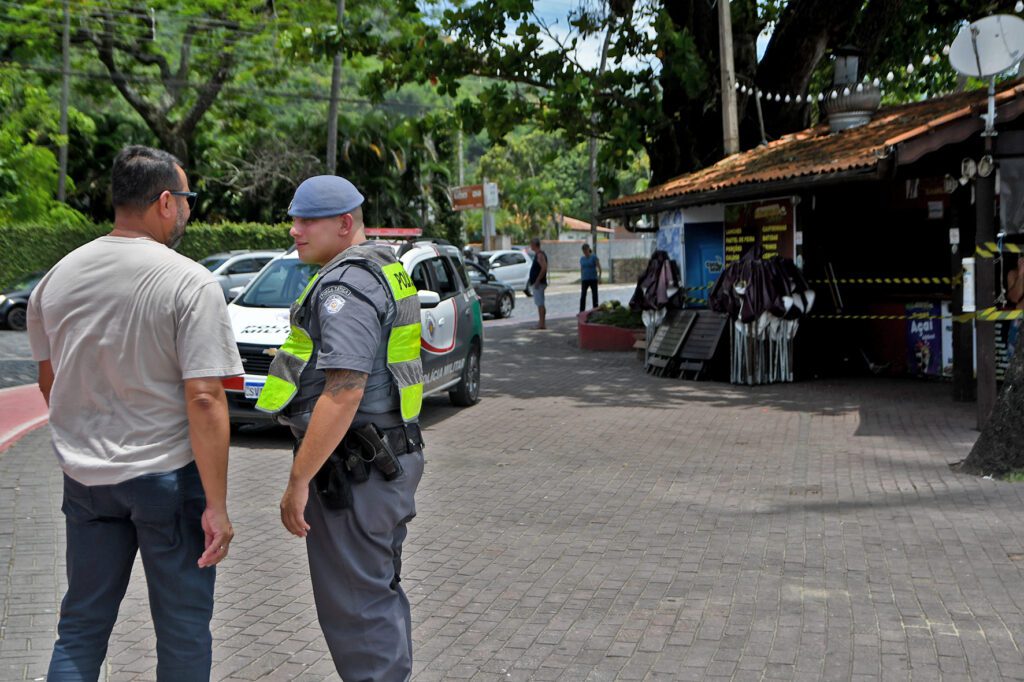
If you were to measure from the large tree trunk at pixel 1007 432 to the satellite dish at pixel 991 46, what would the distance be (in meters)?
3.39

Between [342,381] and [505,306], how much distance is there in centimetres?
2463

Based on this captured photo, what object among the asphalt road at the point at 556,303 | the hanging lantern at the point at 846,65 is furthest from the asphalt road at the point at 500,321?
the hanging lantern at the point at 846,65

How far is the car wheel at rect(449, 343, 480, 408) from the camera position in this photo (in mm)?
12312

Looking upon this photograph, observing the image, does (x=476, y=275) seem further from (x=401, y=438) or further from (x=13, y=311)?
(x=401, y=438)

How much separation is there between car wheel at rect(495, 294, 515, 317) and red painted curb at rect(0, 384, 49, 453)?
14.6 m

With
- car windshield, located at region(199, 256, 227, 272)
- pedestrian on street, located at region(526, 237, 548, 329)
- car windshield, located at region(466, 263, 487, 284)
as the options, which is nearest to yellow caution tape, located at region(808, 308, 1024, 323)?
pedestrian on street, located at region(526, 237, 548, 329)

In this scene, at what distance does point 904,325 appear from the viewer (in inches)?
561

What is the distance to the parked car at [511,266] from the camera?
3834 centimetres

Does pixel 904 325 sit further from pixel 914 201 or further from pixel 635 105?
pixel 635 105

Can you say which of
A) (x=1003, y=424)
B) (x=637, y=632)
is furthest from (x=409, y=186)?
(x=637, y=632)

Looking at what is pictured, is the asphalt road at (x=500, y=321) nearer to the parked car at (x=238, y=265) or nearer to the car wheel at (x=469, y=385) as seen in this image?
the parked car at (x=238, y=265)

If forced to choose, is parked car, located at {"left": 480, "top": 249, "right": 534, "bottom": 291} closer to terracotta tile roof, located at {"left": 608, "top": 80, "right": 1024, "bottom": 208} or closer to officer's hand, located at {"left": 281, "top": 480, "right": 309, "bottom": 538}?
terracotta tile roof, located at {"left": 608, "top": 80, "right": 1024, "bottom": 208}

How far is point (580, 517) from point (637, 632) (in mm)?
2232

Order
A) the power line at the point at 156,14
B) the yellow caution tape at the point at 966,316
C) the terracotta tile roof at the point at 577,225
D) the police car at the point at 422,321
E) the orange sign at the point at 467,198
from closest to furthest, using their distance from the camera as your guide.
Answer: the police car at the point at 422,321 < the yellow caution tape at the point at 966,316 < the power line at the point at 156,14 < the orange sign at the point at 467,198 < the terracotta tile roof at the point at 577,225
